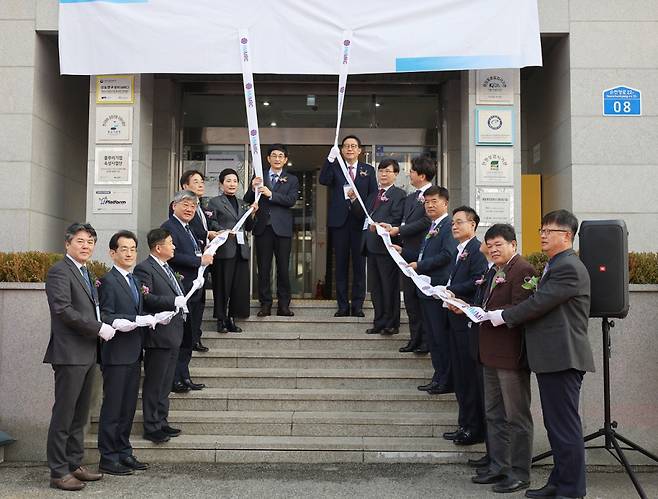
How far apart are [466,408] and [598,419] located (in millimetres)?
1155

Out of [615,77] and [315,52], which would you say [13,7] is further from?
[615,77]

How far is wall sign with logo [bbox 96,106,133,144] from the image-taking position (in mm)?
8383

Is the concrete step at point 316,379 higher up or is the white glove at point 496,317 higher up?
the white glove at point 496,317

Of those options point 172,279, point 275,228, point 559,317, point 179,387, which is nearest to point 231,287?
point 275,228

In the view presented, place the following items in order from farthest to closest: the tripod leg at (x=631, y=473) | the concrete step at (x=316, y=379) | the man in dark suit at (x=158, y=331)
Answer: the concrete step at (x=316, y=379) < the man in dark suit at (x=158, y=331) < the tripod leg at (x=631, y=473)

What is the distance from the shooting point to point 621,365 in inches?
224

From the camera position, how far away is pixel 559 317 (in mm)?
4402

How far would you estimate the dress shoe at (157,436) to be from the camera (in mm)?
5531

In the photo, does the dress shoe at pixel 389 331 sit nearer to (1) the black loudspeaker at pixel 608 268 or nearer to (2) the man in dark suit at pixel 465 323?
(2) the man in dark suit at pixel 465 323

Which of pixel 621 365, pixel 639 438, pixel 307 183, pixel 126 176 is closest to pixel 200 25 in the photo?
pixel 126 176

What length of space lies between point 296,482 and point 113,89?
5.56 m

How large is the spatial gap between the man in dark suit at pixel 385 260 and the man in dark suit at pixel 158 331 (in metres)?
2.20

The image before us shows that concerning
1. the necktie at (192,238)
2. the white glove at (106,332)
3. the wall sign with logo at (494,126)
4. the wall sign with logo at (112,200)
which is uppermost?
the wall sign with logo at (494,126)

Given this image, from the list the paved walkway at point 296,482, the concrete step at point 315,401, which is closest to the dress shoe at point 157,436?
the paved walkway at point 296,482
